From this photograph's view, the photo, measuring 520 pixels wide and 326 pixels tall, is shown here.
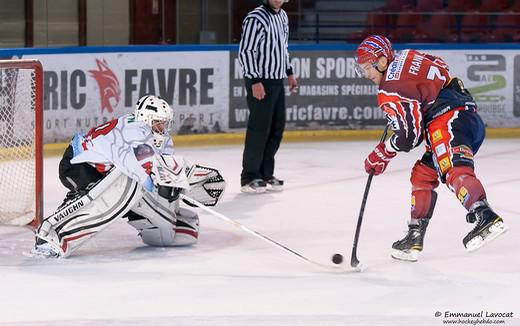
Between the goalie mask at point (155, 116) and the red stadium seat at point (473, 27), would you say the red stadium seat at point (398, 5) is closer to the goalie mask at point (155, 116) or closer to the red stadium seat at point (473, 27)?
the red stadium seat at point (473, 27)

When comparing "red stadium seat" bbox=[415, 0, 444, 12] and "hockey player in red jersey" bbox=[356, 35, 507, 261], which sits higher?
"red stadium seat" bbox=[415, 0, 444, 12]

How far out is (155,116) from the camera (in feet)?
18.4

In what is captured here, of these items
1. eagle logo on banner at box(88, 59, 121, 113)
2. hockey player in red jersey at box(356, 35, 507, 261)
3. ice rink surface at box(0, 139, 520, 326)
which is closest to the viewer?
ice rink surface at box(0, 139, 520, 326)

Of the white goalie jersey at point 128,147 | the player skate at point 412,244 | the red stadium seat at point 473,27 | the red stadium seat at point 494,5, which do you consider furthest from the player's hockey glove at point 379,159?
the red stadium seat at point 494,5

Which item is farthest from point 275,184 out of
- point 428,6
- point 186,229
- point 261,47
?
point 428,6

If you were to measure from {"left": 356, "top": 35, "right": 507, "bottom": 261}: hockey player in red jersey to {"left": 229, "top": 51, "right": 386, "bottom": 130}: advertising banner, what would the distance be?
514 centimetres

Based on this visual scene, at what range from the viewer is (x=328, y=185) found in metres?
8.32

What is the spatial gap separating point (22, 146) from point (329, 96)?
175 inches

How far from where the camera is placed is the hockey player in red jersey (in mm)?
5387

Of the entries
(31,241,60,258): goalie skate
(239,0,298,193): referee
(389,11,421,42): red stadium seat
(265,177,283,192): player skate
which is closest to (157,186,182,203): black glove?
(31,241,60,258): goalie skate

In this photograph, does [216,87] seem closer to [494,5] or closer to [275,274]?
[494,5]

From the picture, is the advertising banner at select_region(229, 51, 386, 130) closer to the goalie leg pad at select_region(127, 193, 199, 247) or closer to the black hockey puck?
the goalie leg pad at select_region(127, 193, 199, 247)

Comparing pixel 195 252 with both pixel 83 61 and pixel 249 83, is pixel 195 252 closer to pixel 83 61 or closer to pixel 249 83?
pixel 249 83

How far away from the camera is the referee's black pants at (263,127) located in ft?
26.0
